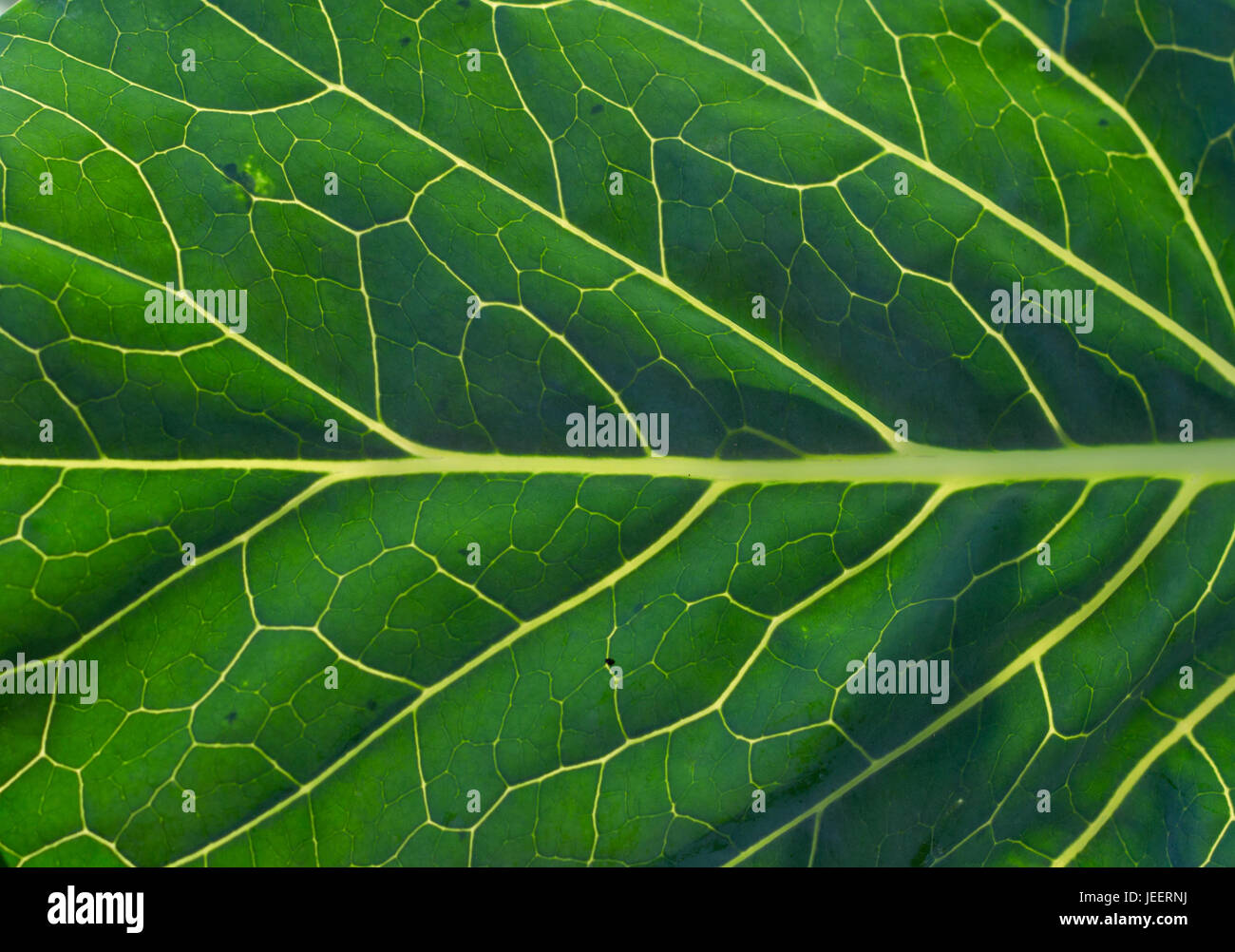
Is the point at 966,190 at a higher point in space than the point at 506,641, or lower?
higher

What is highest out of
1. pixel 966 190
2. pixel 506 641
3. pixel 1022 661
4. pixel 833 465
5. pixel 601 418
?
pixel 966 190

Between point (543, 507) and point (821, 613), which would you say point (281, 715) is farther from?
point (821, 613)

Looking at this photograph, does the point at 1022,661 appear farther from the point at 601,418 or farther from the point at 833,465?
the point at 601,418

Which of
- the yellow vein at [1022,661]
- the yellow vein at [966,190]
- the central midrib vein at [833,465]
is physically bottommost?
the yellow vein at [1022,661]

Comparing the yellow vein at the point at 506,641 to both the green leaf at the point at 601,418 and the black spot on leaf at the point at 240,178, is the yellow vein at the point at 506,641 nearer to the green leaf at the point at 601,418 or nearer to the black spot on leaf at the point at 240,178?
the green leaf at the point at 601,418

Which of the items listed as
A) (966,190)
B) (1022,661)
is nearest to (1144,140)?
(966,190)

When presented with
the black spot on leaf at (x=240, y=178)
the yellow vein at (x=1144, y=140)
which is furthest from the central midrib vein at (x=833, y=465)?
the black spot on leaf at (x=240, y=178)

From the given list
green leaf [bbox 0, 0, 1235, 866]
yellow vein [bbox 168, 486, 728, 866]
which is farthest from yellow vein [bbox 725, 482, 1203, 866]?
yellow vein [bbox 168, 486, 728, 866]

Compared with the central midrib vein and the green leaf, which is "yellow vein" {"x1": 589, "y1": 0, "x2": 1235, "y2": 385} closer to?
the green leaf
